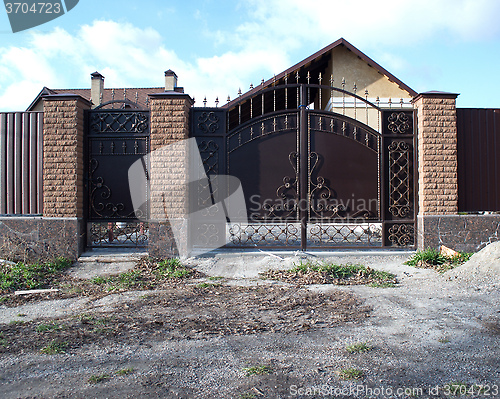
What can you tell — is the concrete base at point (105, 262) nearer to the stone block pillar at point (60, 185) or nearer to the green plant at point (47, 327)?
the stone block pillar at point (60, 185)

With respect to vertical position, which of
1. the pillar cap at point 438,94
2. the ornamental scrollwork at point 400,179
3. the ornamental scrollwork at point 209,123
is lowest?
the ornamental scrollwork at point 400,179

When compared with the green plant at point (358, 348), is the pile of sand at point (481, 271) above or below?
above

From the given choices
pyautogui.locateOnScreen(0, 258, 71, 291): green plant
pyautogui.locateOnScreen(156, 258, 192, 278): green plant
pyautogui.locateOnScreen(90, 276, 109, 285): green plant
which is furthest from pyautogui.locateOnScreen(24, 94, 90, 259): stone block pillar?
pyautogui.locateOnScreen(156, 258, 192, 278): green plant

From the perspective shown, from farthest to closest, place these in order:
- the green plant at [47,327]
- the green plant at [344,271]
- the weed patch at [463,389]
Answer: the green plant at [344,271], the green plant at [47,327], the weed patch at [463,389]

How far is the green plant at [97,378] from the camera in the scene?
252 cm

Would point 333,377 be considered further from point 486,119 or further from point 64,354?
point 486,119

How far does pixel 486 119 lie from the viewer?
698 centimetres

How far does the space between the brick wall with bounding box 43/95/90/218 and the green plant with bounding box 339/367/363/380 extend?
18.3ft

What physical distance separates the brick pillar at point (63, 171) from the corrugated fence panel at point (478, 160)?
22.5 ft

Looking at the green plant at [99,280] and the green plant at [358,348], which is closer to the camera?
the green plant at [358,348]

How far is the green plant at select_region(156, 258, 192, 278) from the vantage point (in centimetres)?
589

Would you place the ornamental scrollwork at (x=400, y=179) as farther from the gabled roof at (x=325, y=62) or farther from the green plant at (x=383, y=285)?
the gabled roof at (x=325, y=62)

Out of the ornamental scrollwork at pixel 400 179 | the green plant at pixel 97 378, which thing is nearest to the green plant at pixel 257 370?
the green plant at pixel 97 378

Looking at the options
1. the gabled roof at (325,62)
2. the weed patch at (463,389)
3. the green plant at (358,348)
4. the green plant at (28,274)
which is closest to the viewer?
the weed patch at (463,389)
